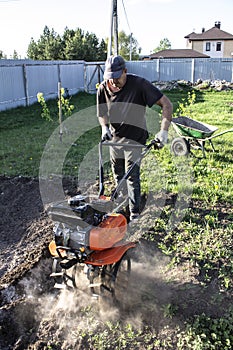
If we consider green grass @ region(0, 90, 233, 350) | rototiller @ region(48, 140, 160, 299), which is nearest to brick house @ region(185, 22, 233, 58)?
green grass @ region(0, 90, 233, 350)

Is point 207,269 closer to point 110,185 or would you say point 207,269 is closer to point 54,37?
point 110,185

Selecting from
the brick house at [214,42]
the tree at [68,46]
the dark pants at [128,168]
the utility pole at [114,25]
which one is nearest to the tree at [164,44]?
the brick house at [214,42]

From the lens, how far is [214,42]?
1914 inches

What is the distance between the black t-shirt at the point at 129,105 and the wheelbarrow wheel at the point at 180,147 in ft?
8.05

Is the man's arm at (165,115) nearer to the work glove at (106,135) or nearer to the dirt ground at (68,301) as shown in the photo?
the work glove at (106,135)

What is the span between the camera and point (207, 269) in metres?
3.00

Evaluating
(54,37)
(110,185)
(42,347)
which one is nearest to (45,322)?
(42,347)

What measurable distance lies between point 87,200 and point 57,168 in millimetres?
2830

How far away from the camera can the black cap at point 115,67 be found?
2957mm

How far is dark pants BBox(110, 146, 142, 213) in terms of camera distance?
3.43 m

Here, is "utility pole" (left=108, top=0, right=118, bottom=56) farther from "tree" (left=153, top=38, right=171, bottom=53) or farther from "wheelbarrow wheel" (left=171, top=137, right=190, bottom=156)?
"tree" (left=153, top=38, right=171, bottom=53)

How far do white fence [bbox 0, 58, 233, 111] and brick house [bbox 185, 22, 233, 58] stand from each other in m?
29.6

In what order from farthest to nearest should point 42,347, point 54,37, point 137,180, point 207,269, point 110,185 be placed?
point 54,37
point 110,185
point 137,180
point 207,269
point 42,347

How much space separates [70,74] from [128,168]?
14.3m
